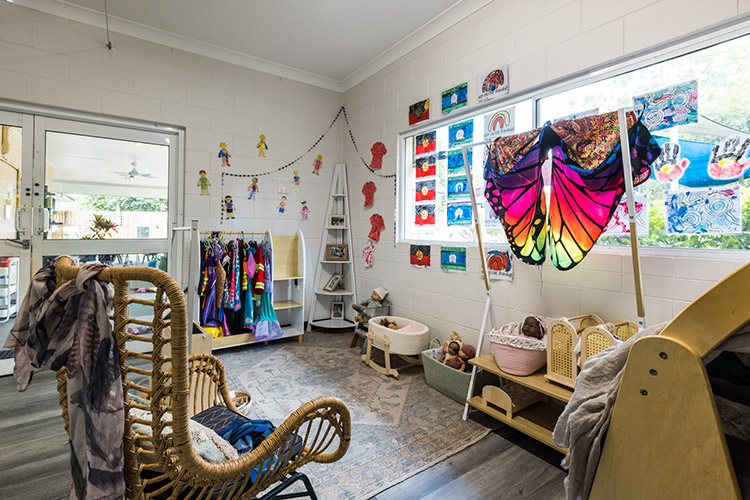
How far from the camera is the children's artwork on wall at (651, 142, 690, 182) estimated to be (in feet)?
5.76

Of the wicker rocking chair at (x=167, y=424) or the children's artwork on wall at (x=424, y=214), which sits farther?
the children's artwork on wall at (x=424, y=214)

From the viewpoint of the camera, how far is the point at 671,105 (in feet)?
5.85

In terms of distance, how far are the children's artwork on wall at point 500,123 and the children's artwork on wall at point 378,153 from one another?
1131 mm

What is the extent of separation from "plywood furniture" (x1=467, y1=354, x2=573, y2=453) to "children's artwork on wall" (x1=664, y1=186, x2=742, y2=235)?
0.95m

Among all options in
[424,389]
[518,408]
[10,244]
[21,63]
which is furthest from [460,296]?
[21,63]

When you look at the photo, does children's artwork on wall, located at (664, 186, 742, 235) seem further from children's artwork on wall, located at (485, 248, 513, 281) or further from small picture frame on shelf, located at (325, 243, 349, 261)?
small picture frame on shelf, located at (325, 243, 349, 261)

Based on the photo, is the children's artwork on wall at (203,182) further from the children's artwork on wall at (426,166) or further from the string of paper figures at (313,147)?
the children's artwork on wall at (426,166)

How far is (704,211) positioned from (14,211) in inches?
171

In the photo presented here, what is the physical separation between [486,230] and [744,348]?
6.88 ft

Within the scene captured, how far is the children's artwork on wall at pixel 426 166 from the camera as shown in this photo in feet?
10.3

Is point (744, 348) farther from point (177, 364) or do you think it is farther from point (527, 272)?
point (527, 272)

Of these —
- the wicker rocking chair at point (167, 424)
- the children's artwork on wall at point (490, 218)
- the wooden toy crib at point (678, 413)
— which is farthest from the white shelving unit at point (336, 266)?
the wooden toy crib at point (678, 413)

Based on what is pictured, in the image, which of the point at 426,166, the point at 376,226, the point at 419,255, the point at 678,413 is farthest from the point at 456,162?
the point at 678,413

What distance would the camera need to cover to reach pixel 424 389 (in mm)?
2518
